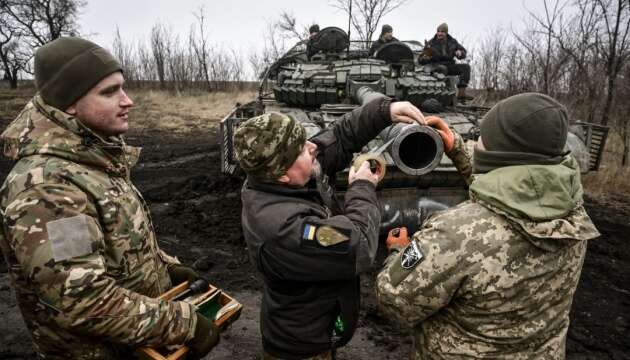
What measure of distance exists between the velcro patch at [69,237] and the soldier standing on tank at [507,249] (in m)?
1.14

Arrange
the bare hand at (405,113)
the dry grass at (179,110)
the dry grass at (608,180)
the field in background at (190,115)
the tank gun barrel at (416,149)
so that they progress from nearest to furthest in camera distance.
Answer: the bare hand at (405,113) → the tank gun barrel at (416,149) → the dry grass at (608,180) → the field in background at (190,115) → the dry grass at (179,110)

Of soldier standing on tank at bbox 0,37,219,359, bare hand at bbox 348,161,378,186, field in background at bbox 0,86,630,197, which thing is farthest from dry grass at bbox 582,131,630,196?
soldier standing on tank at bbox 0,37,219,359

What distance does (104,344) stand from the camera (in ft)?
5.73

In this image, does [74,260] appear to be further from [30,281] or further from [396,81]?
[396,81]

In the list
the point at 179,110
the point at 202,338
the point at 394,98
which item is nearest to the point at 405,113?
the point at 394,98

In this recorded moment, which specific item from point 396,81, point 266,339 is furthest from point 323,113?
point 266,339

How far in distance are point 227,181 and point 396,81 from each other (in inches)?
155

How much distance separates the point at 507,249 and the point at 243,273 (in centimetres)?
369

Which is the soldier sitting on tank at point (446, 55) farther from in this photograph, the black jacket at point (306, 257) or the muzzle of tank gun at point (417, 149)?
the black jacket at point (306, 257)

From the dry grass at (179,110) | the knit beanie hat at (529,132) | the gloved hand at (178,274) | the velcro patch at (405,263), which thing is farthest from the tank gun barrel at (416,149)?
the dry grass at (179,110)

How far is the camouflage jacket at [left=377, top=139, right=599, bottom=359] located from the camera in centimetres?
146

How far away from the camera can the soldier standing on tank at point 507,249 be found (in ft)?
4.79

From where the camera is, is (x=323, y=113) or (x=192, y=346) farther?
(x=323, y=113)

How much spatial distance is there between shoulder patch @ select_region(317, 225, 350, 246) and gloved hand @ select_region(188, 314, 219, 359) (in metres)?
0.64
